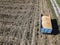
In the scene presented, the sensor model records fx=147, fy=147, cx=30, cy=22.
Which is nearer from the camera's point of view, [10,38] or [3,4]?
[10,38]

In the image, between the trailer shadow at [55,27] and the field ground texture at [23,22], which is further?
the trailer shadow at [55,27]

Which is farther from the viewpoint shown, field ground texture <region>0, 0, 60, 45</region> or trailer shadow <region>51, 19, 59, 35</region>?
trailer shadow <region>51, 19, 59, 35</region>

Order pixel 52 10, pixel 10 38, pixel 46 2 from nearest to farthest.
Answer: pixel 10 38
pixel 52 10
pixel 46 2

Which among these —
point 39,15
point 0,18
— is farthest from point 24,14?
point 0,18

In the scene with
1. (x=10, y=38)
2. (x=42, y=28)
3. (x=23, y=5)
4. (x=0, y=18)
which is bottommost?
(x=10, y=38)

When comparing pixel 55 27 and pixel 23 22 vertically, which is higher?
pixel 23 22

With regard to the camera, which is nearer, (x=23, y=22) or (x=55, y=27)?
(x=55, y=27)

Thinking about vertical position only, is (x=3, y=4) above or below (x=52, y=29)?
above

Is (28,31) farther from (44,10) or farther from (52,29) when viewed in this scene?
(44,10)

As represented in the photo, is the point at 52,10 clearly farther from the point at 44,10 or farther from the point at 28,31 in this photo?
the point at 28,31

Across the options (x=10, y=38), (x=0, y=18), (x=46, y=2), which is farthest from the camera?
(x=46, y=2)
